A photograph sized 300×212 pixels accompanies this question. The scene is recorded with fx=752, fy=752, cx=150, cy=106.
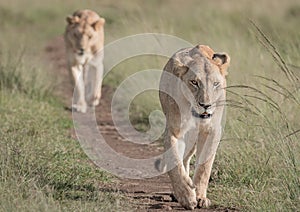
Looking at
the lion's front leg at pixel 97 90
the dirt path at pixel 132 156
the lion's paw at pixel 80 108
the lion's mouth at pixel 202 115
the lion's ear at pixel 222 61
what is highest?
the lion's ear at pixel 222 61

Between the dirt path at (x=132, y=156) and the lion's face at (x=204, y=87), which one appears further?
the dirt path at (x=132, y=156)

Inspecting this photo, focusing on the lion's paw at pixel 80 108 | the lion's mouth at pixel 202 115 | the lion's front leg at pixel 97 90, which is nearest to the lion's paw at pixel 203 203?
the lion's mouth at pixel 202 115

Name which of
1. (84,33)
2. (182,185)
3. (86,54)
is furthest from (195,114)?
(84,33)

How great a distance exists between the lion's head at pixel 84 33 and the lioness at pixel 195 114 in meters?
5.47

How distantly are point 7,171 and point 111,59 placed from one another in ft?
24.8

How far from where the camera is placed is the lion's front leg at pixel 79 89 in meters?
10.9

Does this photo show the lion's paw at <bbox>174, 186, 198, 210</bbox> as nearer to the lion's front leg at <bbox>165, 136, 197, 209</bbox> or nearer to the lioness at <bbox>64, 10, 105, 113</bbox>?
the lion's front leg at <bbox>165, 136, 197, 209</bbox>

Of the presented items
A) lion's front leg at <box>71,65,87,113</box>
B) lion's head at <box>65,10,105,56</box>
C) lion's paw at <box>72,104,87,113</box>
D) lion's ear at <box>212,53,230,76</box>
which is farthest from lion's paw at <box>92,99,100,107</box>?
lion's ear at <box>212,53,230,76</box>

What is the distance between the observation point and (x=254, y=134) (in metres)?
6.96

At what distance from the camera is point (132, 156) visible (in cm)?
811

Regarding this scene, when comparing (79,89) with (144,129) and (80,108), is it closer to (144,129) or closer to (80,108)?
(80,108)

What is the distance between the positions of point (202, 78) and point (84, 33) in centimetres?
602

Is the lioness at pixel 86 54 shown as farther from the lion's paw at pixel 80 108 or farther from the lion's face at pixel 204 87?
the lion's face at pixel 204 87

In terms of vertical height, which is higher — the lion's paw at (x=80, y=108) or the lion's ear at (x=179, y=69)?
the lion's ear at (x=179, y=69)
